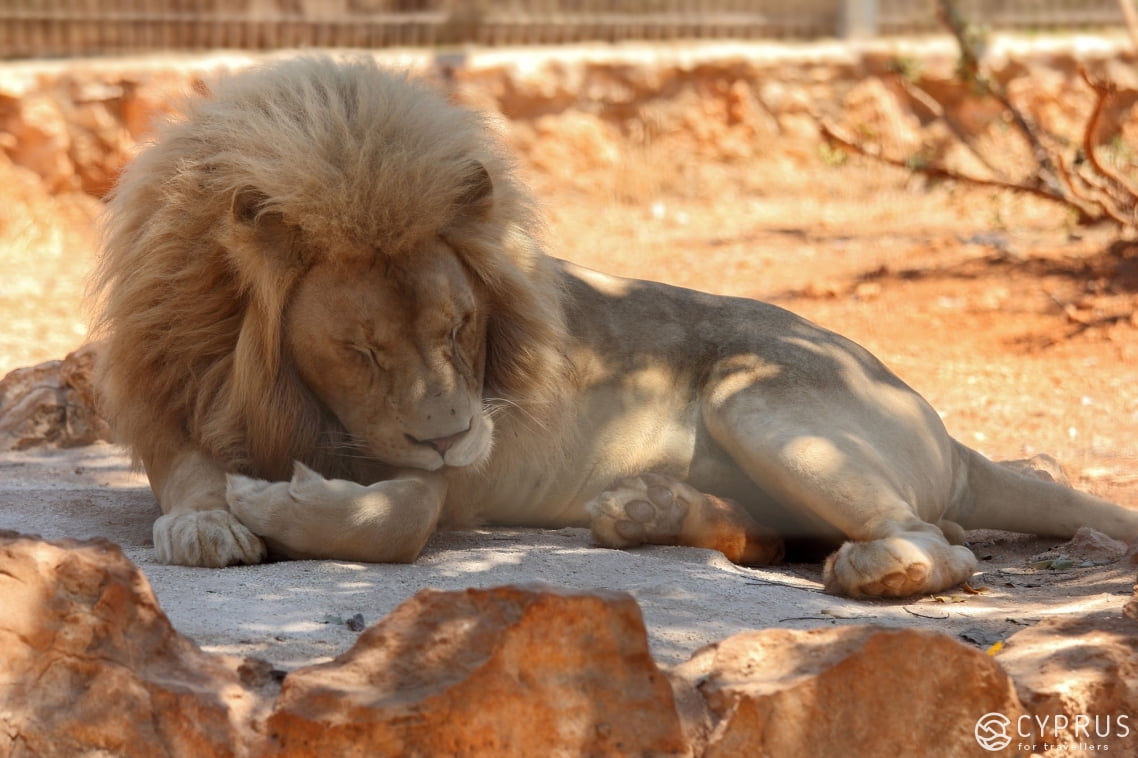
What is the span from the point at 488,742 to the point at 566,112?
31.5 ft

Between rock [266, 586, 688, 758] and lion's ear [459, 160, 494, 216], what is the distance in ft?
4.83

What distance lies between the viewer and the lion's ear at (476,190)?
3783mm

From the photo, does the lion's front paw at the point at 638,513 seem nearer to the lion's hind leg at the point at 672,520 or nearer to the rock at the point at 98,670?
the lion's hind leg at the point at 672,520

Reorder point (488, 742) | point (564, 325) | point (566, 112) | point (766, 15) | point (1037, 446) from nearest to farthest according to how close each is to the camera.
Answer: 1. point (488, 742)
2. point (564, 325)
3. point (1037, 446)
4. point (566, 112)
5. point (766, 15)

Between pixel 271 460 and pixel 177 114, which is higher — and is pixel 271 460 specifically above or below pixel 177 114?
below

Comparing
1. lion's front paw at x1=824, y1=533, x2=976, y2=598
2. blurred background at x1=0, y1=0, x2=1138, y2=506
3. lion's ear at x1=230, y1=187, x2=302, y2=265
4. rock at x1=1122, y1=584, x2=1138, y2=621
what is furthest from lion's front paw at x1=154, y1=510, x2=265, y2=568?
blurred background at x1=0, y1=0, x2=1138, y2=506

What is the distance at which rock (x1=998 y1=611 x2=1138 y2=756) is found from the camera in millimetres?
2758

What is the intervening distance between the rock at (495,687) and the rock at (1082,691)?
2.46ft

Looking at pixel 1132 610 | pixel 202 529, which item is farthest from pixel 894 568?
pixel 202 529

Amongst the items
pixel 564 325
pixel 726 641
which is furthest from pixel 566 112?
pixel 726 641

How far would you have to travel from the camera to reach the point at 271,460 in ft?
12.7

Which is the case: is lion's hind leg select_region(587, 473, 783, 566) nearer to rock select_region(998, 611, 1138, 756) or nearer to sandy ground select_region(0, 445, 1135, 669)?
sandy ground select_region(0, 445, 1135, 669)

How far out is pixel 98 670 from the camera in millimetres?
2523

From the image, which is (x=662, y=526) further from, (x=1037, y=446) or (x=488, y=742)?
(x=1037, y=446)
